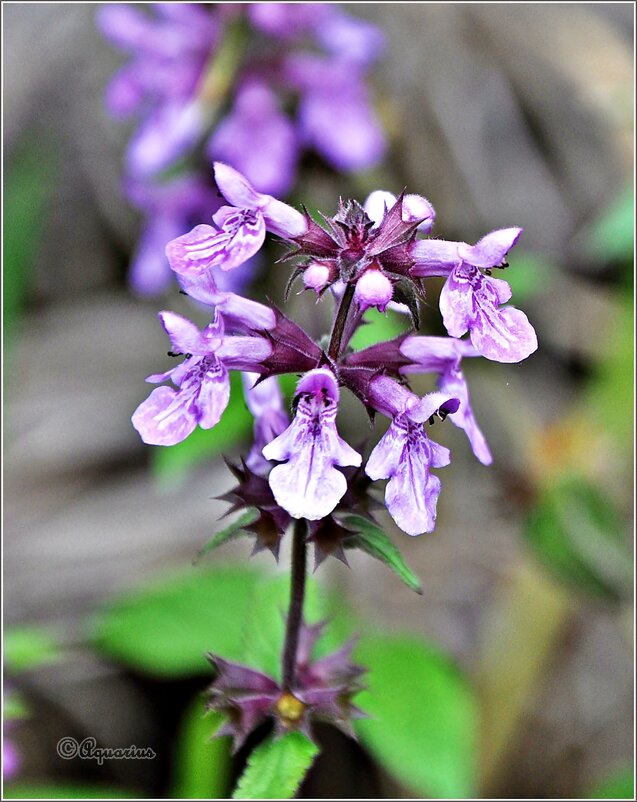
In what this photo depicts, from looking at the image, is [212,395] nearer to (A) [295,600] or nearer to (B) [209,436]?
(A) [295,600]

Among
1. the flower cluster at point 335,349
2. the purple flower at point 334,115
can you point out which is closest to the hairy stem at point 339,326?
the flower cluster at point 335,349

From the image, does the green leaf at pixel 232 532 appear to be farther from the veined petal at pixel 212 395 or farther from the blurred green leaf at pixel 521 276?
the blurred green leaf at pixel 521 276

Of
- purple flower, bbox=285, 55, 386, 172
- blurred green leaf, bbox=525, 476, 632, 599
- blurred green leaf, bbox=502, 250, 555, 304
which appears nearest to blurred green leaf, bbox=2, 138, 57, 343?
purple flower, bbox=285, 55, 386, 172

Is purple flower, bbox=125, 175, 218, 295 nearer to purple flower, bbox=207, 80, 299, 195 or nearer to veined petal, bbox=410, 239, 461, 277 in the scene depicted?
purple flower, bbox=207, 80, 299, 195

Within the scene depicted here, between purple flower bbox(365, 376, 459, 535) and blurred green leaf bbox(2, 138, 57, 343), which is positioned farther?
blurred green leaf bbox(2, 138, 57, 343)

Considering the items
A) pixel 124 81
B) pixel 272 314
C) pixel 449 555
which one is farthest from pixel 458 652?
pixel 124 81

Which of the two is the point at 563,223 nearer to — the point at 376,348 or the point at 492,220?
the point at 492,220
